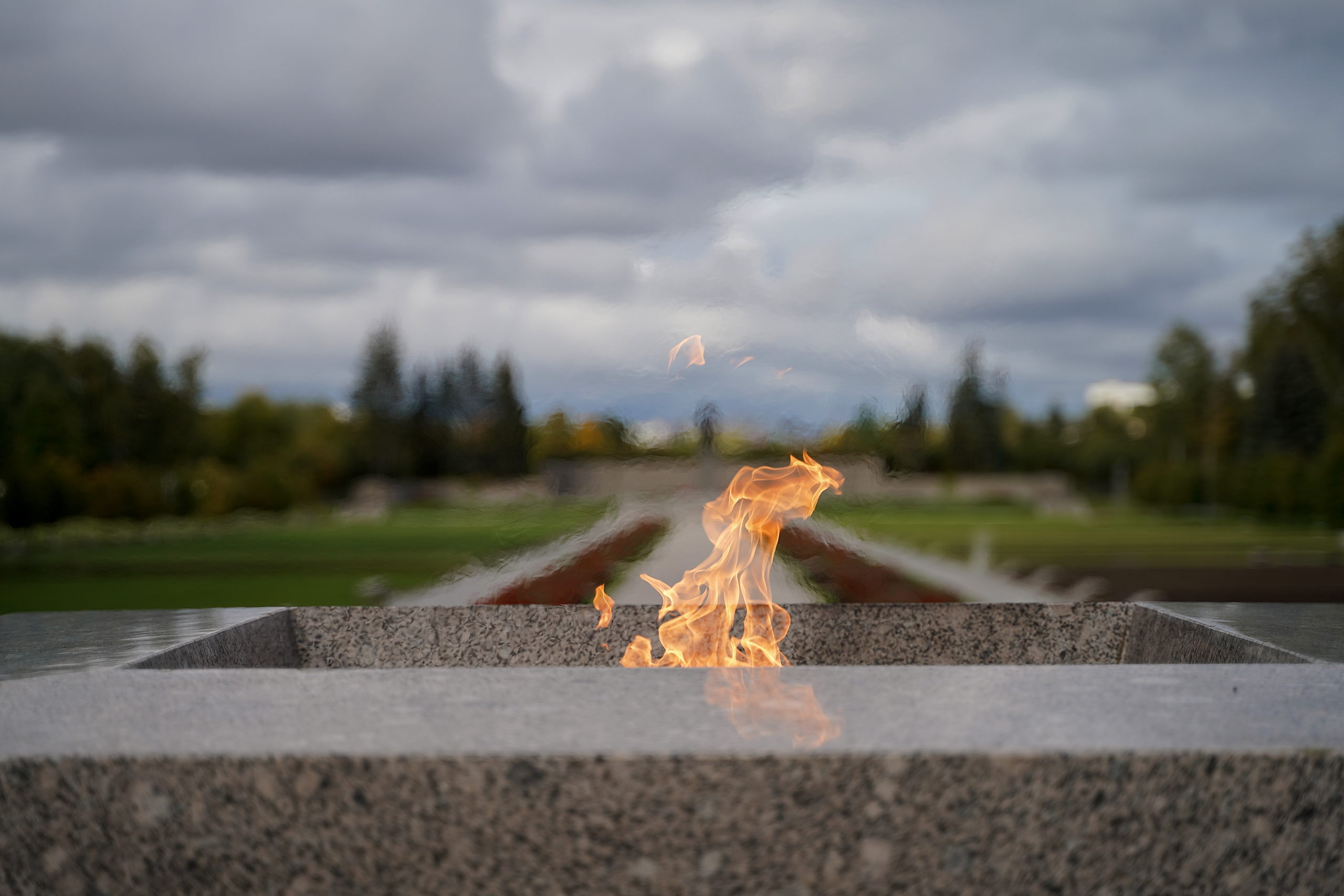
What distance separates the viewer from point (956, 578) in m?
18.3

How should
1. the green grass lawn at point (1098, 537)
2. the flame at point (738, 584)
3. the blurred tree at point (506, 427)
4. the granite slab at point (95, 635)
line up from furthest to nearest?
the blurred tree at point (506, 427) → the green grass lawn at point (1098, 537) → the flame at point (738, 584) → the granite slab at point (95, 635)

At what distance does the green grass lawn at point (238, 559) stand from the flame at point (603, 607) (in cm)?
342

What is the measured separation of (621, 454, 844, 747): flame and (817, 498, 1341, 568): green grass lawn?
22.2 ft

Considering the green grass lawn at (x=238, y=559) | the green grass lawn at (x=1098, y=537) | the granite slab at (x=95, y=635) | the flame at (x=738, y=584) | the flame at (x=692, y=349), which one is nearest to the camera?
the granite slab at (x=95, y=635)

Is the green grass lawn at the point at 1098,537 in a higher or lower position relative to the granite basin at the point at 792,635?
lower

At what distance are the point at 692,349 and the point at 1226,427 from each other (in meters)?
53.0

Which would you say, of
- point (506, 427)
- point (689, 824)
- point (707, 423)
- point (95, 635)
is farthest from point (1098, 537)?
point (689, 824)

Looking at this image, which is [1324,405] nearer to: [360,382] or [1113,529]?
[1113,529]

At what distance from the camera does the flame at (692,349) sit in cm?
381

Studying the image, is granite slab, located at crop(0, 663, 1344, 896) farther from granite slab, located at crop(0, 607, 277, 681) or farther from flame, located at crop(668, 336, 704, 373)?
flame, located at crop(668, 336, 704, 373)

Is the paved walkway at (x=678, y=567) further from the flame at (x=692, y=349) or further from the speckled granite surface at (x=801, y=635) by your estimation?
the speckled granite surface at (x=801, y=635)

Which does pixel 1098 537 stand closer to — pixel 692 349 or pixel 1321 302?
pixel 1321 302

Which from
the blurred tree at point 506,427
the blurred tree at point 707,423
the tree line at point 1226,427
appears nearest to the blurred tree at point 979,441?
the tree line at point 1226,427

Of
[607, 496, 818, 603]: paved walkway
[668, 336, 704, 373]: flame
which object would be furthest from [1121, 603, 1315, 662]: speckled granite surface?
[607, 496, 818, 603]: paved walkway
